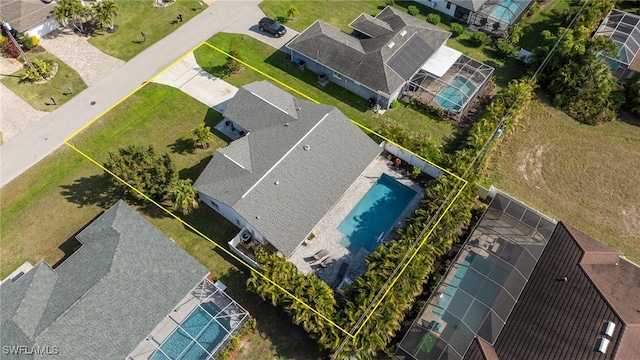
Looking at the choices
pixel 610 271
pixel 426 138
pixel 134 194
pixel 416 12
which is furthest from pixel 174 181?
pixel 416 12

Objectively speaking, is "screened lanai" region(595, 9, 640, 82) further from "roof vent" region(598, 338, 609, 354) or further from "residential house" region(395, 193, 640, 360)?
"roof vent" region(598, 338, 609, 354)

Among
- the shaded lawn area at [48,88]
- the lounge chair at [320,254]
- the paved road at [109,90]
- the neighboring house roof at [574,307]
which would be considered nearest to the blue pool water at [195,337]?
the lounge chair at [320,254]

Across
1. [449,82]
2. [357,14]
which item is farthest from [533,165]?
[357,14]

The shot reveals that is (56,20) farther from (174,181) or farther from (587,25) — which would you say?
(587,25)

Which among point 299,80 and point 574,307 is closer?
point 574,307

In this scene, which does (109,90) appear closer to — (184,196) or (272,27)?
Answer: (184,196)

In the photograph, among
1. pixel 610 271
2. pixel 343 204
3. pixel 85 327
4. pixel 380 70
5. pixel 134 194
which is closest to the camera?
pixel 85 327
